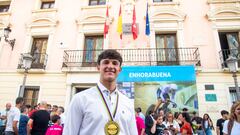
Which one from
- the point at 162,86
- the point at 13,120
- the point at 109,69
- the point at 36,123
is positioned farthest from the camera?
the point at 162,86

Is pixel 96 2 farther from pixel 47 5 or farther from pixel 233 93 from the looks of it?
pixel 233 93

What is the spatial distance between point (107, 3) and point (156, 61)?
501cm

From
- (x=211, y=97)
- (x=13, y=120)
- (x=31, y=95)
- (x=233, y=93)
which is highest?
(x=233, y=93)

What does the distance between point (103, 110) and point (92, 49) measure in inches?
388

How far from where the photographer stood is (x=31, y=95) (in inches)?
423

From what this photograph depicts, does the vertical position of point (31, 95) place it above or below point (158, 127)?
above

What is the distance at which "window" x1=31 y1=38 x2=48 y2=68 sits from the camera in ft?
36.9

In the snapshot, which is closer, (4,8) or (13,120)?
(13,120)

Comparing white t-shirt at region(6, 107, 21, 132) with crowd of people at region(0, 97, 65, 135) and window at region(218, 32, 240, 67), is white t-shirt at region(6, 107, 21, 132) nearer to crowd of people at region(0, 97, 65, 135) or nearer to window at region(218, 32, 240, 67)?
crowd of people at region(0, 97, 65, 135)

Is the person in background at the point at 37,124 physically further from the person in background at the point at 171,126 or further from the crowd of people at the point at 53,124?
the person in background at the point at 171,126

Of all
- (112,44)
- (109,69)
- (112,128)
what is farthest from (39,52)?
(112,128)

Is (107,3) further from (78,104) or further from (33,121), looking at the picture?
(78,104)

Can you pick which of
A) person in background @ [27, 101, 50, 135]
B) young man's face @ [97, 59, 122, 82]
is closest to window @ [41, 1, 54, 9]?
person in background @ [27, 101, 50, 135]

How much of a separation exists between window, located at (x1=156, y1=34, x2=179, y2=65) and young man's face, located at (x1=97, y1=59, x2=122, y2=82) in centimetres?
844
